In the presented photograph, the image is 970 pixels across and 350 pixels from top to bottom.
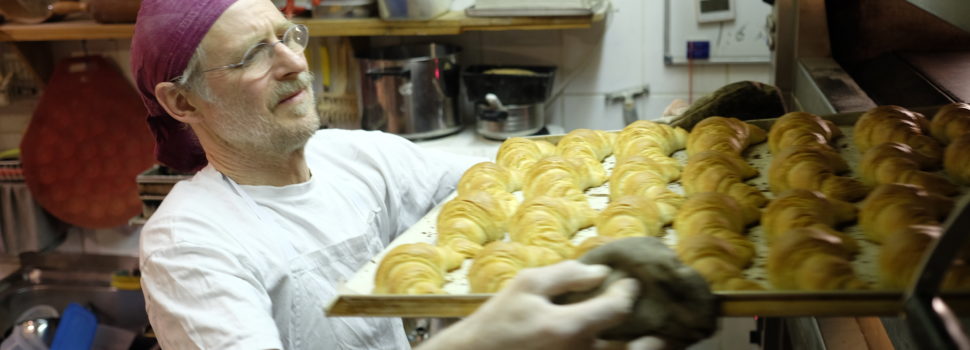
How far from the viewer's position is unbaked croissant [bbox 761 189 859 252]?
1154mm

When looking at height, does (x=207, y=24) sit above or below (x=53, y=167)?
above

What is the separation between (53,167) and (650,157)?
10.7 ft

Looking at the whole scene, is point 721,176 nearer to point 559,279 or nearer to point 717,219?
point 717,219

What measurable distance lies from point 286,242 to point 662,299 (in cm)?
84

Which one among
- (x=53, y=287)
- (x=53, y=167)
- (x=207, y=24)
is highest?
(x=207, y=24)

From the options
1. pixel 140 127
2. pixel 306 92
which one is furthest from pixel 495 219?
pixel 140 127

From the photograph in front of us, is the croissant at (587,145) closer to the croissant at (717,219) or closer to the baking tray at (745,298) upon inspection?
the baking tray at (745,298)

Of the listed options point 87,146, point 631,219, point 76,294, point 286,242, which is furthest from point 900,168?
point 76,294

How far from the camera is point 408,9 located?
10.3 ft

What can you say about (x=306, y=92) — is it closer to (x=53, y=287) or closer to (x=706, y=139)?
(x=706, y=139)

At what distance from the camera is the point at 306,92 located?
5.25 feet

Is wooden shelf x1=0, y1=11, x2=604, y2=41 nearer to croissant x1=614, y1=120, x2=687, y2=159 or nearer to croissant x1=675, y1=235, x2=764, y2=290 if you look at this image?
croissant x1=614, y1=120, x2=687, y2=159

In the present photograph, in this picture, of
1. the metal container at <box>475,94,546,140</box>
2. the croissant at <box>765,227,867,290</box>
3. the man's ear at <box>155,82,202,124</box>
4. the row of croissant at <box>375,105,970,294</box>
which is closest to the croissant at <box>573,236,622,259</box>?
the row of croissant at <box>375,105,970,294</box>

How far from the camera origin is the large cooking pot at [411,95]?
3221mm
